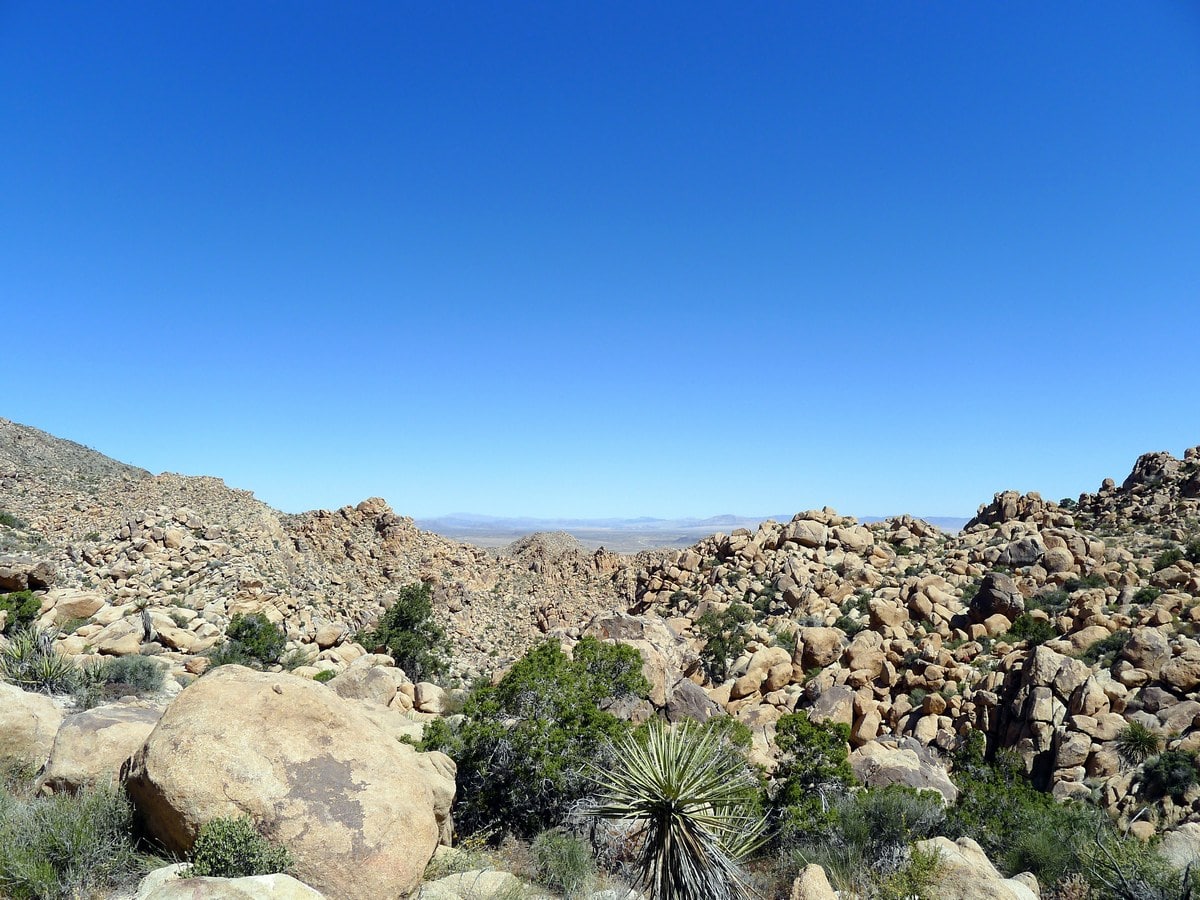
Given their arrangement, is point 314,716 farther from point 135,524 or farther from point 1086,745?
point 135,524

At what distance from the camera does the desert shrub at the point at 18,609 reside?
19.1 m

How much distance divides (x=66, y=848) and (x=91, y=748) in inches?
91.1

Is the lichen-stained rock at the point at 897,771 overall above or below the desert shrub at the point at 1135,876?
below

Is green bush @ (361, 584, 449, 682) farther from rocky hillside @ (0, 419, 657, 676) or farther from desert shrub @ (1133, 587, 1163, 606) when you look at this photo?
desert shrub @ (1133, 587, 1163, 606)

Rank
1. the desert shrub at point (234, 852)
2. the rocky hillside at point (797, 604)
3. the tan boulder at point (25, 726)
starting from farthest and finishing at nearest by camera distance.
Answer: the rocky hillside at point (797, 604) < the tan boulder at point (25, 726) < the desert shrub at point (234, 852)

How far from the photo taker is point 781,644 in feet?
97.2

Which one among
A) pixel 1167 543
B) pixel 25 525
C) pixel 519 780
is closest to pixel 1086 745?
pixel 519 780

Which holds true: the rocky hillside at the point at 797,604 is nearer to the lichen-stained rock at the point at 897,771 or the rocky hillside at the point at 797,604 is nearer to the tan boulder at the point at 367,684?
the lichen-stained rock at the point at 897,771

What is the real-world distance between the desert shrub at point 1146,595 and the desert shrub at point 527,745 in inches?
886

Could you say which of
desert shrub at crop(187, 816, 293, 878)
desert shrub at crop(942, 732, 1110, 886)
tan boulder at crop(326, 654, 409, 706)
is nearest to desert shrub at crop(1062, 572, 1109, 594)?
desert shrub at crop(942, 732, 1110, 886)

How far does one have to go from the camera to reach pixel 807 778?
1402 cm

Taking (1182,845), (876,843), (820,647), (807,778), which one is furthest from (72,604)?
(1182,845)

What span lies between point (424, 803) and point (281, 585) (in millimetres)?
26535

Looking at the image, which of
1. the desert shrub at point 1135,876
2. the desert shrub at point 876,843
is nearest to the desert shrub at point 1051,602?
the desert shrub at point 876,843
